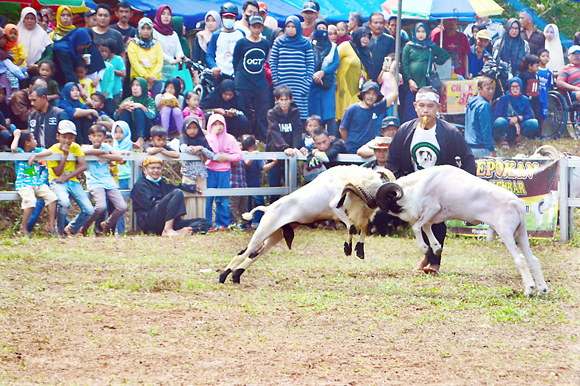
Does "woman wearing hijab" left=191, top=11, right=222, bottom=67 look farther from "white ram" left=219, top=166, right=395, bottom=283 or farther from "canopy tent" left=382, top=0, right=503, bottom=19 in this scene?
"white ram" left=219, top=166, right=395, bottom=283

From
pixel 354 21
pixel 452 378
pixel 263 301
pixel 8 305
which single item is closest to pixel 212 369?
pixel 452 378

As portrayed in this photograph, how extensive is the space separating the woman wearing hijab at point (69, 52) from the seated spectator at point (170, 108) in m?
1.41

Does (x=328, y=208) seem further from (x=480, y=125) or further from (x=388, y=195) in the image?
(x=480, y=125)

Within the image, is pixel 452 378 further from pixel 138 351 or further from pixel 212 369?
pixel 138 351

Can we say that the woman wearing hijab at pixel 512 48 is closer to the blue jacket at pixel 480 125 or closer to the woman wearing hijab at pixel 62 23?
the blue jacket at pixel 480 125

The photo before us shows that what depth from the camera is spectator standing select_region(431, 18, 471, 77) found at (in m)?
15.7

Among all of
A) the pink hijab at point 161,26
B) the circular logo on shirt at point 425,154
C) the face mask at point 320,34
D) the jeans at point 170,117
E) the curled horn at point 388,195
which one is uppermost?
the pink hijab at point 161,26

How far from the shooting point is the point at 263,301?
7180 millimetres

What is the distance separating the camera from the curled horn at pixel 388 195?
7.21 m

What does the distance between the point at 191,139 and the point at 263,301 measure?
5575 millimetres

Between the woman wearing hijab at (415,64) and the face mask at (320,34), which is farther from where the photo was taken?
the woman wearing hijab at (415,64)

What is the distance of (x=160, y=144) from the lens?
12.0m

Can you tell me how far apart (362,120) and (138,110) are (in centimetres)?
375

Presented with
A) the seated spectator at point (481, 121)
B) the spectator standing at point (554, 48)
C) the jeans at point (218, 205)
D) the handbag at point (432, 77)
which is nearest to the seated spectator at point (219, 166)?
the jeans at point (218, 205)
